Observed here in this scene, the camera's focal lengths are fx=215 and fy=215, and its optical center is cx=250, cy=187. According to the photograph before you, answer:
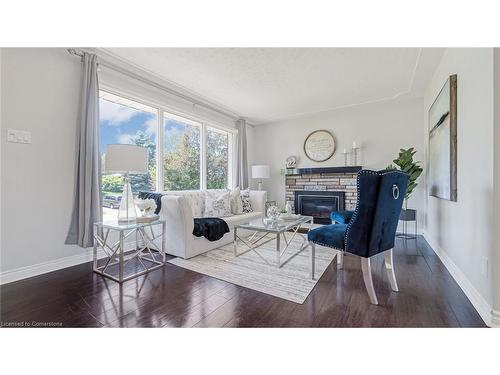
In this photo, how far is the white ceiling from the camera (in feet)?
7.90

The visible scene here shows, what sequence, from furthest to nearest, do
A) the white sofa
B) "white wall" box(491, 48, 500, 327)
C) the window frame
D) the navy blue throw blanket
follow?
the window frame → the navy blue throw blanket → the white sofa → "white wall" box(491, 48, 500, 327)

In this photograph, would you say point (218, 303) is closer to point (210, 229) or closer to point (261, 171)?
point (210, 229)

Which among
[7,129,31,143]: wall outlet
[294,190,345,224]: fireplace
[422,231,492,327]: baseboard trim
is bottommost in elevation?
[422,231,492,327]: baseboard trim

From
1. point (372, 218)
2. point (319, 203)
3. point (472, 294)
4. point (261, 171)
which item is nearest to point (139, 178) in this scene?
point (261, 171)

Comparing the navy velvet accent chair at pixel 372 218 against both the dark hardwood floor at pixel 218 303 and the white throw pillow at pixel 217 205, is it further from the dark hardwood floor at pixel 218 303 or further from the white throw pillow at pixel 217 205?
the white throw pillow at pixel 217 205

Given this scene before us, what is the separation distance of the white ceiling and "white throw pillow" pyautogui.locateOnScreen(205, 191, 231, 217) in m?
1.70

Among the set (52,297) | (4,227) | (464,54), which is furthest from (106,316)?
(464,54)

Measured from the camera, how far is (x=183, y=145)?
391 cm

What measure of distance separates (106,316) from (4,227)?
1.41 metres

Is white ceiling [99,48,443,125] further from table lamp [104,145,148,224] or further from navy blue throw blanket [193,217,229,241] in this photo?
navy blue throw blanket [193,217,229,241]

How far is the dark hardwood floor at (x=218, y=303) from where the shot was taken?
141 centimetres

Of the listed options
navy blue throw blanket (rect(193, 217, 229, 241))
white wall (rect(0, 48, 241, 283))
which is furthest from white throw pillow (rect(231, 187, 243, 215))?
white wall (rect(0, 48, 241, 283))

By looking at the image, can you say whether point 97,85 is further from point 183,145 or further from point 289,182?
point 289,182

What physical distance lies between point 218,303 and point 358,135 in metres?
4.08
